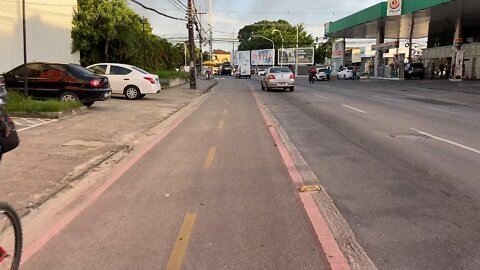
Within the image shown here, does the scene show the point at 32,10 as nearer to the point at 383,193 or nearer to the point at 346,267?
the point at 383,193

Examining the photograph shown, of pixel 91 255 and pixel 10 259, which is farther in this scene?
pixel 91 255

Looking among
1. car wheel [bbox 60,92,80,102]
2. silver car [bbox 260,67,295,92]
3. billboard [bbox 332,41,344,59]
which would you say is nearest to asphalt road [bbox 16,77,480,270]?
car wheel [bbox 60,92,80,102]

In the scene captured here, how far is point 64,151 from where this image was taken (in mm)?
9570

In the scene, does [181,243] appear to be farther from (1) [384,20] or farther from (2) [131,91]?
(1) [384,20]

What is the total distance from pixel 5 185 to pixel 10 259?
126 inches

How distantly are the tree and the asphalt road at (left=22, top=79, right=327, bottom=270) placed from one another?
10303cm

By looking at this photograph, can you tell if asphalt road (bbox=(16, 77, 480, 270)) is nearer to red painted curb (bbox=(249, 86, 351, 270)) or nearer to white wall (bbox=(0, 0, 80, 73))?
red painted curb (bbox=(249, 86, 351, 270))

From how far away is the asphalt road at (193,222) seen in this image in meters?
4.44

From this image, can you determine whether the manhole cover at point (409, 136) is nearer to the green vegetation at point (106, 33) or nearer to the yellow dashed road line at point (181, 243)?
the yellow dashed road line at point (181, 243)

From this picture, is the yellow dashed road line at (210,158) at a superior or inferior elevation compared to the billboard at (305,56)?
inferior

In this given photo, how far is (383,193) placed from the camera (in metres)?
6.48

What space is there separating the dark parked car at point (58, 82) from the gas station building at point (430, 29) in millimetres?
29630

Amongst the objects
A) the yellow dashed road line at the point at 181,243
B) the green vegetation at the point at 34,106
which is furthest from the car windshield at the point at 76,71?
the yellow dashed road line at the point at 181,243

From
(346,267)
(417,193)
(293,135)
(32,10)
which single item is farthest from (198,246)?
(32,10)
